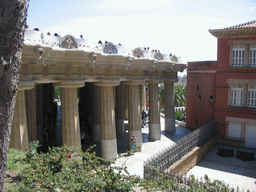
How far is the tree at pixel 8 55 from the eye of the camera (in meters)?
3.56

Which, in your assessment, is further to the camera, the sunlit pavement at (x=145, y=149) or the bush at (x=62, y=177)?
the sunlit pavement at (x=145, y=149)

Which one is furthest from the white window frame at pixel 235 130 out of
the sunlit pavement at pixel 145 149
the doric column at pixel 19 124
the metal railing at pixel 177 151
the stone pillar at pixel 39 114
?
the doric column at pixel 19 124

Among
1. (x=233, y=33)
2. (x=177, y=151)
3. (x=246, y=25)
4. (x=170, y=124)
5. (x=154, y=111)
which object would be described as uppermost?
(x=246, y=25)

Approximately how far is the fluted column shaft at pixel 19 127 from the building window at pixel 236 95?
54.7ft

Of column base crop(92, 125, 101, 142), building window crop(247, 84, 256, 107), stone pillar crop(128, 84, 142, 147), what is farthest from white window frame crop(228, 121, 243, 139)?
column base crop(92, 125, 101, 142)

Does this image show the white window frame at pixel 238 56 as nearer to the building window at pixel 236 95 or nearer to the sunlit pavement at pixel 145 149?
the building window at pixel 236 95

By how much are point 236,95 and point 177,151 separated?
9.40m

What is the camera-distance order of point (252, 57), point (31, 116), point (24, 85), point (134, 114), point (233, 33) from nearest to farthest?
1. point (24, 85)
2. point (31, 116)
3. point (134, 114)
4. point (252, 57)
5. point (233, 33)

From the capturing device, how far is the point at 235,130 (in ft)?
70.2

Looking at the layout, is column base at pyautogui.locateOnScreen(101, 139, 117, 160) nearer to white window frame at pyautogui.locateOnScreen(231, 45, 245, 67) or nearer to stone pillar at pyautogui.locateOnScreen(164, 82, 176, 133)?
stone pillar at pyautogui.locateOnScreen(164, 82, 176, 133)

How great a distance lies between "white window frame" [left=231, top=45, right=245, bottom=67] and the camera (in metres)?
20.8

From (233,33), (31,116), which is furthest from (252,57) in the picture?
(31,116)

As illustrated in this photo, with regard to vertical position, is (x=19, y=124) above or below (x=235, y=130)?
above

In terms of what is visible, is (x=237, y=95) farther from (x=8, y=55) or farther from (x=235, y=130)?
(x=8, y=55)
